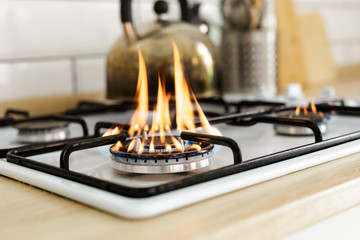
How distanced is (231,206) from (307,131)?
1.18ft

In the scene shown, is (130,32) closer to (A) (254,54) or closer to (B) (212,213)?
(A) (254,54)

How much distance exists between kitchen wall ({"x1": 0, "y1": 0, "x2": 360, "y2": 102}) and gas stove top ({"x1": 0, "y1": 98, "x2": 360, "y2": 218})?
0.73 feet

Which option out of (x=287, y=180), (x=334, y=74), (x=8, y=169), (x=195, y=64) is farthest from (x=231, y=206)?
(x=334, y=74)

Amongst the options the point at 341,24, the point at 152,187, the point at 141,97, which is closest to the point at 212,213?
the point at 152,187

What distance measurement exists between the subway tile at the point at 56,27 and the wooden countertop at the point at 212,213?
1.91 ft

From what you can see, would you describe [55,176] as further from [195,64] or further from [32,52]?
[32,52]

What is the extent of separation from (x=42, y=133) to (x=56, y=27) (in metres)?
0.43

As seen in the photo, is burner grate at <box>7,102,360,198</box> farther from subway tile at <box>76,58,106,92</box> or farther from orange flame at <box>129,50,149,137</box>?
subway tile at <box>76,58,106,92</box>

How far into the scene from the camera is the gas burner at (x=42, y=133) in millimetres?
787

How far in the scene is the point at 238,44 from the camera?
4.36 ft

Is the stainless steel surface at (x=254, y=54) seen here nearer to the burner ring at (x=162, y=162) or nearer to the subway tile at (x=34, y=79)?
the subway tile at (x=34, y=79)

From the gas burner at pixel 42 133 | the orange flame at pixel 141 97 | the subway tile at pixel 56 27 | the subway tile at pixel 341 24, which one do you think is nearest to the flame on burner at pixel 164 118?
the orange flame at pixel 141 97

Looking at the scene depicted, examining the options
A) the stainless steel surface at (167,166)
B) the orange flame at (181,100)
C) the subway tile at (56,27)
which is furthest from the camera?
the subway tile at (56,27)

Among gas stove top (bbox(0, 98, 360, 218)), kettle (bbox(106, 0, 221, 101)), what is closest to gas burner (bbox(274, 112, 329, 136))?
gas stove top (bbox(0, 98, 360, 218))
